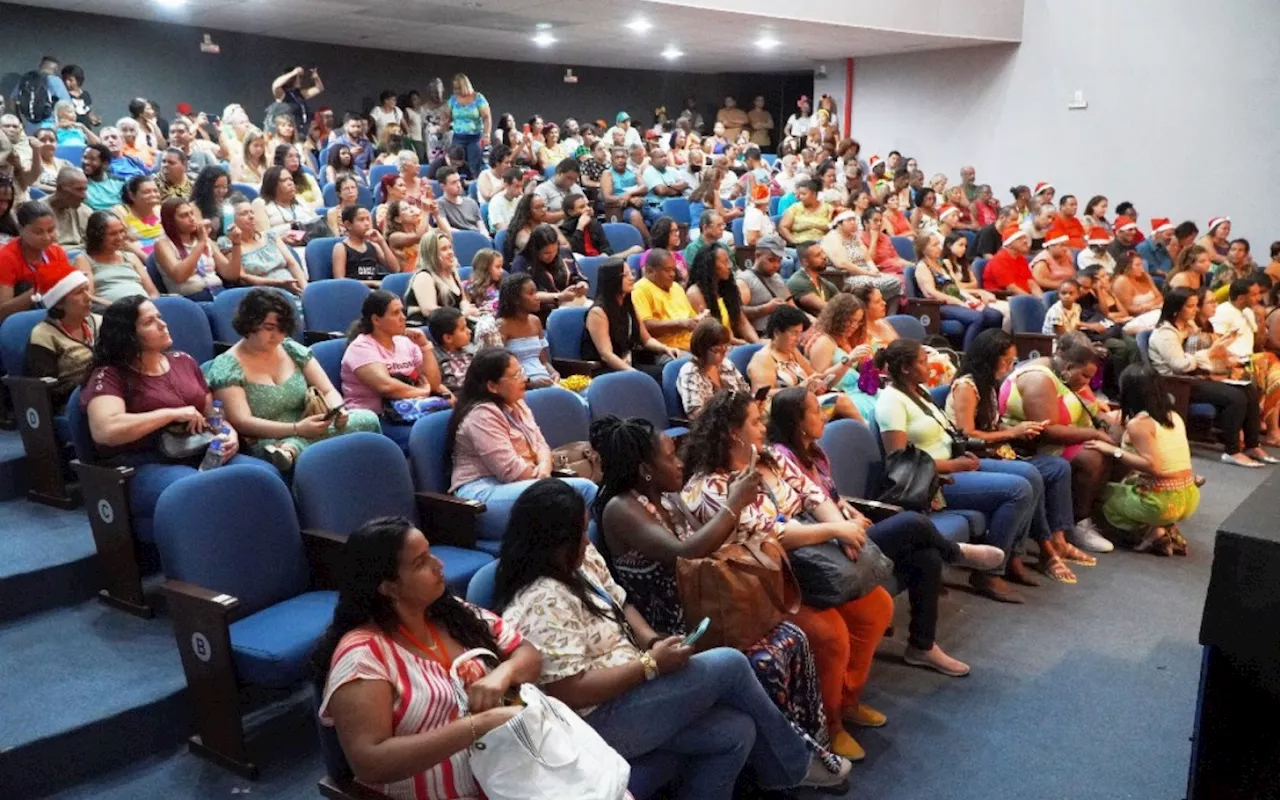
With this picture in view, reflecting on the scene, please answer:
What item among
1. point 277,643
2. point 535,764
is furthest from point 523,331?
point 535,764

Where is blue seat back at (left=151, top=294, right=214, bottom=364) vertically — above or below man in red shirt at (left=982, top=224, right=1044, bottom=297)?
above

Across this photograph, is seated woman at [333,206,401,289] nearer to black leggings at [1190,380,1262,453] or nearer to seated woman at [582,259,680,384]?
seated woman at [582,259,680,384]

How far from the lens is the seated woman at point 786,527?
2.58m

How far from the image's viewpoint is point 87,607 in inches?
112

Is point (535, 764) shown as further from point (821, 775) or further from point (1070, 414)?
point (1070, 414)

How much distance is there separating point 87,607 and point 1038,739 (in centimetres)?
277

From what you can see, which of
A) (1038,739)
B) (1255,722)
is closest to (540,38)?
(1038,739)

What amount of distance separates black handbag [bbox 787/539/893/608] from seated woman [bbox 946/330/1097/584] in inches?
53.8

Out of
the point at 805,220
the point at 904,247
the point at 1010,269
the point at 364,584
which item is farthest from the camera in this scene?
the point at 904,247

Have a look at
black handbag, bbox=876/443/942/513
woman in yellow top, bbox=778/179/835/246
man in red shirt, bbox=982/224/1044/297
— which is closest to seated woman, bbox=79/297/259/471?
black handbag, bbox=876/443/942/513

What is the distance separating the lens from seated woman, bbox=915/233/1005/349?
659 centimetres

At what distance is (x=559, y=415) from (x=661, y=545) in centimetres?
119

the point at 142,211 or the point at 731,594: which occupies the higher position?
the point at 142,211

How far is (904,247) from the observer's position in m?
7.85
